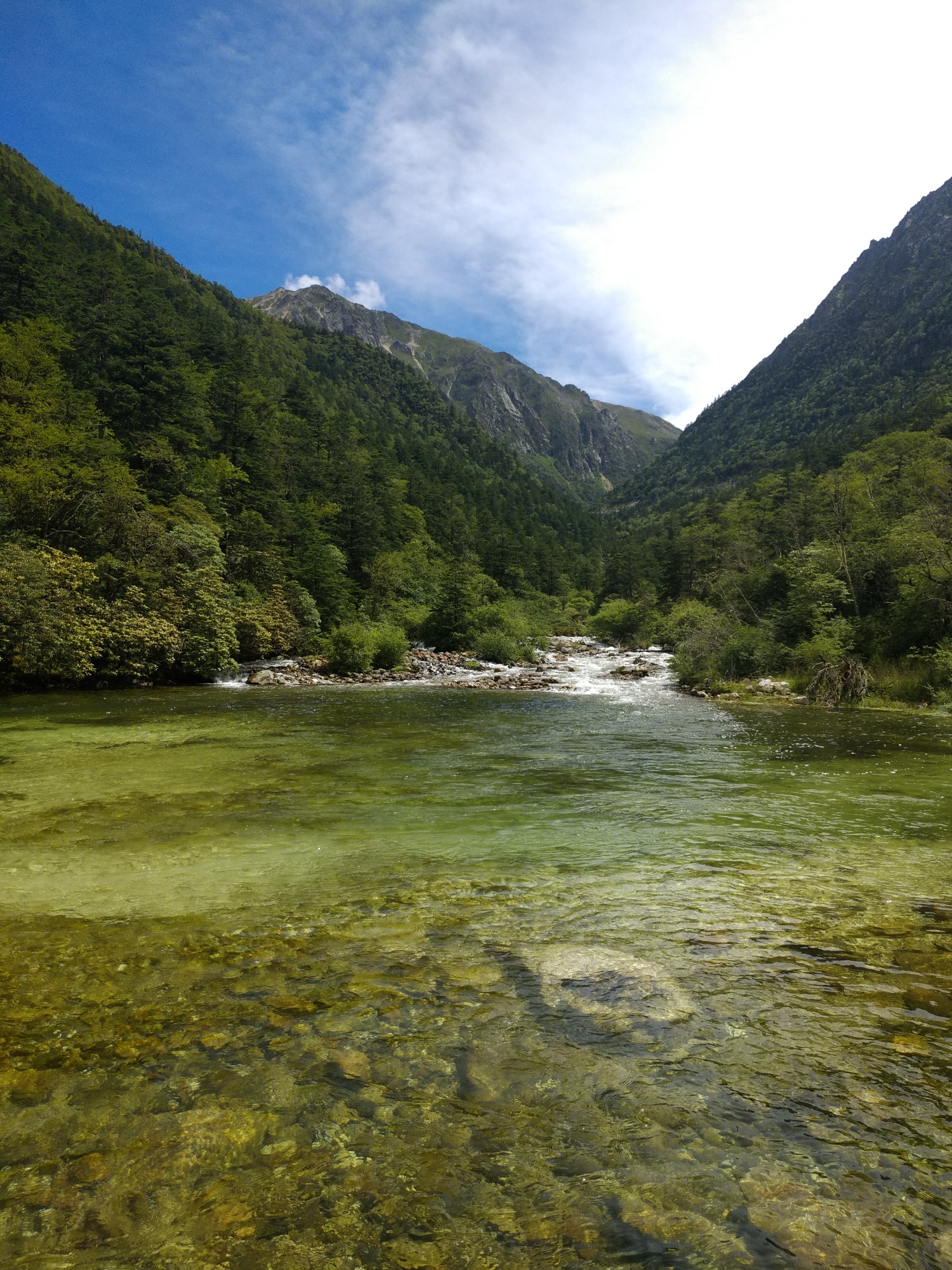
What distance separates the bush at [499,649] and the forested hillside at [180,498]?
392cm

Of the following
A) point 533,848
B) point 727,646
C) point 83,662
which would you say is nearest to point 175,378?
point 83,662

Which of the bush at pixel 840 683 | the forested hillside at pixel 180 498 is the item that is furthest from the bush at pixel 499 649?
the bush at pixel 840 683

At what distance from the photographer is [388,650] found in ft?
117

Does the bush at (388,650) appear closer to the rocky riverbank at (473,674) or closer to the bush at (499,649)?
the rocky riverbank at (473,674)

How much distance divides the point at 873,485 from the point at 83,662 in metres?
49.9

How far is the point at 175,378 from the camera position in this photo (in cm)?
4925

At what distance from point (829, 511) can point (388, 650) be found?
3518 cm

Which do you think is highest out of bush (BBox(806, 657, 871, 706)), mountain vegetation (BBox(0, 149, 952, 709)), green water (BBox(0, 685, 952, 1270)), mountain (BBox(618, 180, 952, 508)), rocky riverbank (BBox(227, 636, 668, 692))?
mountain (BBox(618, 180, 952, 508))

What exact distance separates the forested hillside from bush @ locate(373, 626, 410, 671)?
6753mm

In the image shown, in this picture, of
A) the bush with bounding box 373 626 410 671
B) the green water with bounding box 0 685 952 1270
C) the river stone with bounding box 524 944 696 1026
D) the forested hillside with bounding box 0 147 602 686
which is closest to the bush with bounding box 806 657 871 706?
the green water with bounding box 0 685 952 1270

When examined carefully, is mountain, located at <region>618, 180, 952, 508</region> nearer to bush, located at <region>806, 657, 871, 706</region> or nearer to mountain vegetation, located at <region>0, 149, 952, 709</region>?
mountain vegetation, located at <region>0, 149, 952, 709</region>

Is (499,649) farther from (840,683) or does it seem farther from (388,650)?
(840,683)

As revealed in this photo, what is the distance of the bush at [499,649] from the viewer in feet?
138

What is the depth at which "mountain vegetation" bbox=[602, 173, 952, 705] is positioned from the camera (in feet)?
75.2
